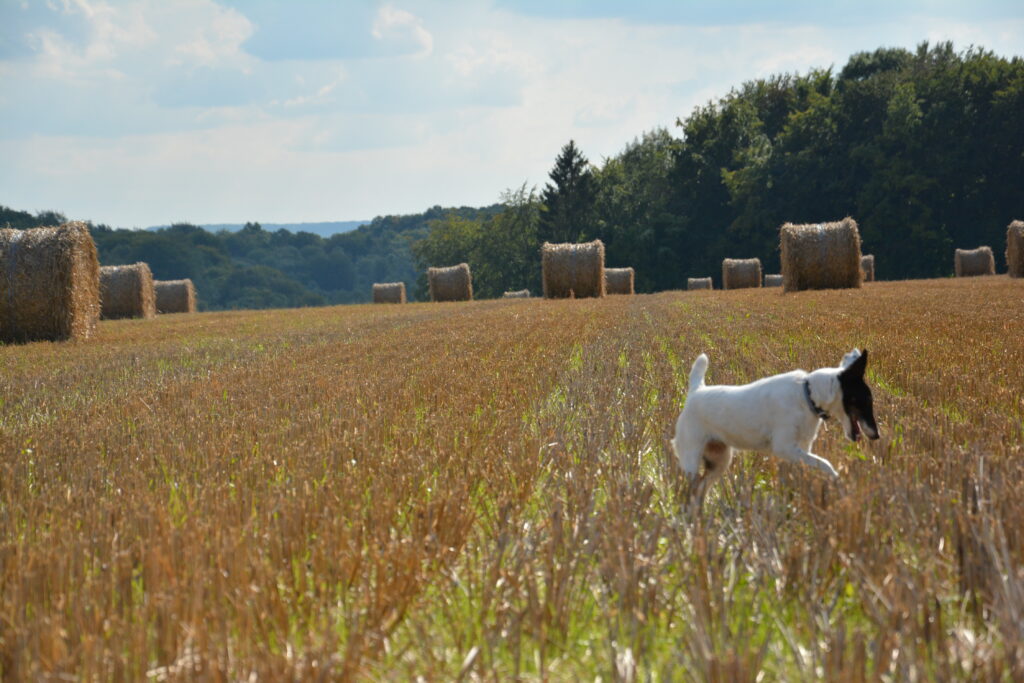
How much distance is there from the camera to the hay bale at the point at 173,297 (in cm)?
3481

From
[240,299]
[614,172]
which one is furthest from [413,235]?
[614,172]

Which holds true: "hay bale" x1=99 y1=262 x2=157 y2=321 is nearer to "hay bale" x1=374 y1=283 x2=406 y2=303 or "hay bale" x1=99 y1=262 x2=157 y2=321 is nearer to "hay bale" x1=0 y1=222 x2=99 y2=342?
"hay bale" x1=0 y1=222 x2=99 y2=342

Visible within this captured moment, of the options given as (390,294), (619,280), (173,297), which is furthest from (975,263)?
(173,297)

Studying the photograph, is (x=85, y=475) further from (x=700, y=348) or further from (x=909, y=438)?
(x=700, y=348)

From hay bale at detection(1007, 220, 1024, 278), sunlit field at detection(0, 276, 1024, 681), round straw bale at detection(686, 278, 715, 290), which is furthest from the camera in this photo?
round straw bale at detection(686, 278, 715, 290)

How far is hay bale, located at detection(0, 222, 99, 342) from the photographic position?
51.7 feet

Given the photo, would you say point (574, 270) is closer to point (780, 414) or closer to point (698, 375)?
point (698, 375)

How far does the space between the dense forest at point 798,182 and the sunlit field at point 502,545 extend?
1893 inches

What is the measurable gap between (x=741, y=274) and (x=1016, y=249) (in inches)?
540

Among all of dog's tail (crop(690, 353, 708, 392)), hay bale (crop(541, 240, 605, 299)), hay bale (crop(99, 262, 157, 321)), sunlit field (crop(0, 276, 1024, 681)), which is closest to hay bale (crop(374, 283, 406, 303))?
hay bale (crop(541, 240, 605, 299))

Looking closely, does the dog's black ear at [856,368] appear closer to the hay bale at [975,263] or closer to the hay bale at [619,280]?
the hay bale at [619,280]

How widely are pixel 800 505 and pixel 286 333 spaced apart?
47.2 ft

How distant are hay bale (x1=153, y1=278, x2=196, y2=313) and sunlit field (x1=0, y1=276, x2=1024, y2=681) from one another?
29636 millimetres

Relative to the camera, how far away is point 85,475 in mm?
4492
